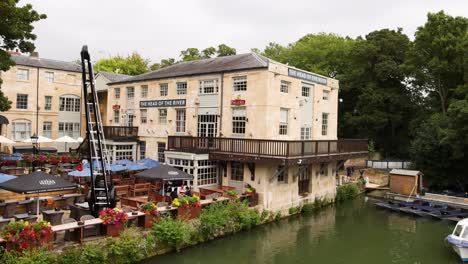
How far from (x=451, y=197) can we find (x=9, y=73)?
37.2 meters

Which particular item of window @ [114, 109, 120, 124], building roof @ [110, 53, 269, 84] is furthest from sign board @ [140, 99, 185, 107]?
window @ [114, 109, 120, 124]

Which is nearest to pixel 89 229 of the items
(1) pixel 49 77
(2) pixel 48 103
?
(2) pixel 48 103

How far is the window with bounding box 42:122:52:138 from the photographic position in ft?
120

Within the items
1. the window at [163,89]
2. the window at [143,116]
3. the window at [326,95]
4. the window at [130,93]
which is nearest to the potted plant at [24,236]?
the window at [163,89]

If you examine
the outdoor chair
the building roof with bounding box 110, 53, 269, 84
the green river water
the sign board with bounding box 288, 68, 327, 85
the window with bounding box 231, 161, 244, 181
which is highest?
the building roof with bounding box 110, 53, 269, 84

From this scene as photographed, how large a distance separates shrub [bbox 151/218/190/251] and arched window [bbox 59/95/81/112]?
2813cm

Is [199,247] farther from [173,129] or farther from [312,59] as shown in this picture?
[312,59]

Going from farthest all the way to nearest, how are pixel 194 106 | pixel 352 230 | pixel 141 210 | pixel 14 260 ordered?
pixel 194 106 < pixel 352 230 < pixel 141 210 < pixel 14 260

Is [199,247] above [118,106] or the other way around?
the other way around

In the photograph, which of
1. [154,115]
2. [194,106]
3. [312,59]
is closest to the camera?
[194,106]

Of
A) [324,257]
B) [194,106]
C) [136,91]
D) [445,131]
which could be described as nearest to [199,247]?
[324,257]

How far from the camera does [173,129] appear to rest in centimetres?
2581

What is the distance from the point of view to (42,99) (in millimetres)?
36219

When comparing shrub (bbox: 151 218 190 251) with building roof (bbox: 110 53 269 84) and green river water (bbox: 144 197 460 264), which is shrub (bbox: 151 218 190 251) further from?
building roof (bbox: 110 53 269 84)
